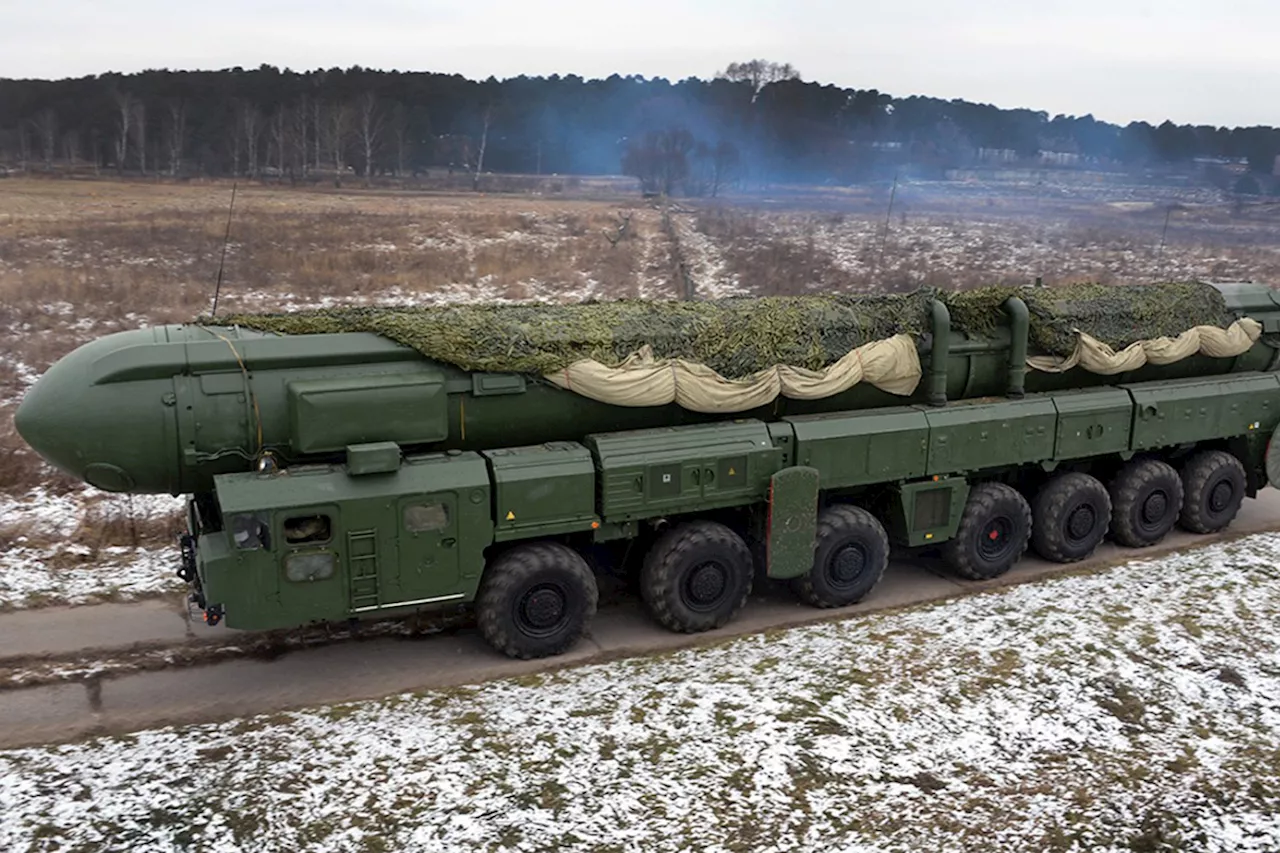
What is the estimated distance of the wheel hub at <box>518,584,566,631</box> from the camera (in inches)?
422

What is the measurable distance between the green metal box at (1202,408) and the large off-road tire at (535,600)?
25.9ft

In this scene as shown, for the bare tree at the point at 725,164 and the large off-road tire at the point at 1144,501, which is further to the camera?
the bare tree at the point at 725,164

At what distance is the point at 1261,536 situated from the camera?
15.0m

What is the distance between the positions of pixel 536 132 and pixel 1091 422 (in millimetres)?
58948

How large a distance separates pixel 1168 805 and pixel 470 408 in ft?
23.7

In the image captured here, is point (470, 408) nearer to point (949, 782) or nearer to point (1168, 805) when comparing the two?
point (949, 782)

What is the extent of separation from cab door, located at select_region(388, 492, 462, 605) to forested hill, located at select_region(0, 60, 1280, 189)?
47.6m

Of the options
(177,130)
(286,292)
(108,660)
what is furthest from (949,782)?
(177,130)

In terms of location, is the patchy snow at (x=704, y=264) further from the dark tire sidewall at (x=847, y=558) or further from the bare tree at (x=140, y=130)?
the bare tree at (x=140, y=130)

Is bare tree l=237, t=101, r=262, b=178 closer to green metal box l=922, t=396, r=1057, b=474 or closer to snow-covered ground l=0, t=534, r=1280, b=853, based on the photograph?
green metal box l=922, t=396, r=1057, b=474

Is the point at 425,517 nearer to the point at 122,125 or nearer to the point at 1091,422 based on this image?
the point at 1091,422

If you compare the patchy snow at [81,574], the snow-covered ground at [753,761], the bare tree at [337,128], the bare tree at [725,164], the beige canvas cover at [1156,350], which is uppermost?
the bare tree at [337,128]

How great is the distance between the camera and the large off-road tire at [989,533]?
1299cm

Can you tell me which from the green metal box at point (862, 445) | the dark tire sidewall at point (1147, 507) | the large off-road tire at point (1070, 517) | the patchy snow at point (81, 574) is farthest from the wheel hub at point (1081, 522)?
the patchy snow at point (81, 574)
